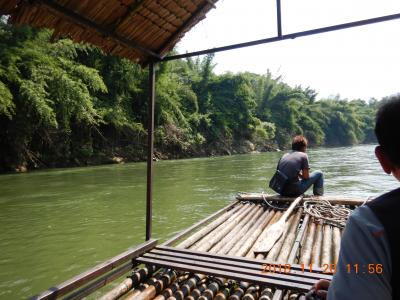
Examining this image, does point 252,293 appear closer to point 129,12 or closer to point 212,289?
point 212,289

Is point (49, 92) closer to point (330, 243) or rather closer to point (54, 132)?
point (54, 132)

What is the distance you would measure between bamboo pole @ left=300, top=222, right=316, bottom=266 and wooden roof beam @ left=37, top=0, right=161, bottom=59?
2.41 meters

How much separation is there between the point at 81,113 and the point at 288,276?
16.5 m

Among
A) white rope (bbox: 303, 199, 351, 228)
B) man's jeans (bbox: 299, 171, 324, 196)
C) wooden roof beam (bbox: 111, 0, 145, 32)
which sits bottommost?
white rope (bbox: 303, 199, 351, 228)

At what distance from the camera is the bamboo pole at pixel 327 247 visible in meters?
2.84

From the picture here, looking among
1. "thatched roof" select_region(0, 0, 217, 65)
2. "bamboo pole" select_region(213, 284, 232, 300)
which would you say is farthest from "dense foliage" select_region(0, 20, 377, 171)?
"bamboo pole" select_region(213, 284, 232, 300)

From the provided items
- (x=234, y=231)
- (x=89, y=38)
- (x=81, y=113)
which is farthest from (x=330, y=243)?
(x=81, y=113)

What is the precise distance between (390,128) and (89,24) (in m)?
2.31

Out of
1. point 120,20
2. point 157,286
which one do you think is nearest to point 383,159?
point 157,286

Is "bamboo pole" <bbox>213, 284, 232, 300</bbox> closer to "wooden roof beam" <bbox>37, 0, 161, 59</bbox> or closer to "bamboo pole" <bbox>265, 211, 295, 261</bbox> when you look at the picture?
"bamboo pole" <bbox>265, 211, 295, 261</bbox>

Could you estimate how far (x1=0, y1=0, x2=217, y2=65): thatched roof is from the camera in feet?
7.36

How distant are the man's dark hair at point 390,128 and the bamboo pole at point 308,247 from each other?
2082mm

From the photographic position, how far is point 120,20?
8.71 feet

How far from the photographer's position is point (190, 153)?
88.2 feet
